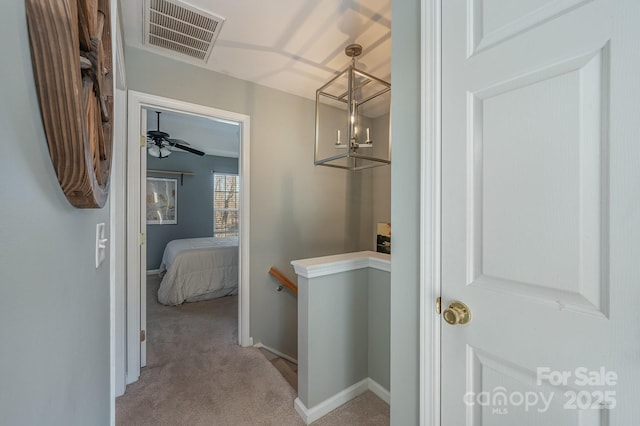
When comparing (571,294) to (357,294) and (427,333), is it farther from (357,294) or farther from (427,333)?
(357,294)

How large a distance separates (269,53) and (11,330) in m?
2.26

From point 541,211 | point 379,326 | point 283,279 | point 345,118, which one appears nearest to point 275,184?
point 283,279

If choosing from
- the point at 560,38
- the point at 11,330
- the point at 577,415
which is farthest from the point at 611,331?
the point at 11,330

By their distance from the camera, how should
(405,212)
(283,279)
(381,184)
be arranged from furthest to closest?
1. (381,184)
2. (283,279)
3. (405,212)

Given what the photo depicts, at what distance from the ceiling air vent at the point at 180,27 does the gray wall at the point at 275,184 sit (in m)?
0.19

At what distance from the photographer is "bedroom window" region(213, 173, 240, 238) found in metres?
6.13

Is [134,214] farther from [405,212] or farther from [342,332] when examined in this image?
[405,212]

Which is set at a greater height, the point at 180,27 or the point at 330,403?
the point at 180,27

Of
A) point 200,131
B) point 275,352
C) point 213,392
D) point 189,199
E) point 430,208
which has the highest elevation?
point 200,131

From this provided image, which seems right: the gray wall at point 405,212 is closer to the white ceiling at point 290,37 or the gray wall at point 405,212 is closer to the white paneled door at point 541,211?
the white paneled door at point 541,211

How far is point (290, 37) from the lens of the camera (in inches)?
74.0

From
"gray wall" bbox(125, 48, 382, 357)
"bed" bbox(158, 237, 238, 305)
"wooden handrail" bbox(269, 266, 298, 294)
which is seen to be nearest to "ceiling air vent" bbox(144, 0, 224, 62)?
"gray wall" bbox(125, 48, 382, 357)

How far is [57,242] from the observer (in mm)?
495

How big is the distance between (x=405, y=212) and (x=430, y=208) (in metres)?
0.13
